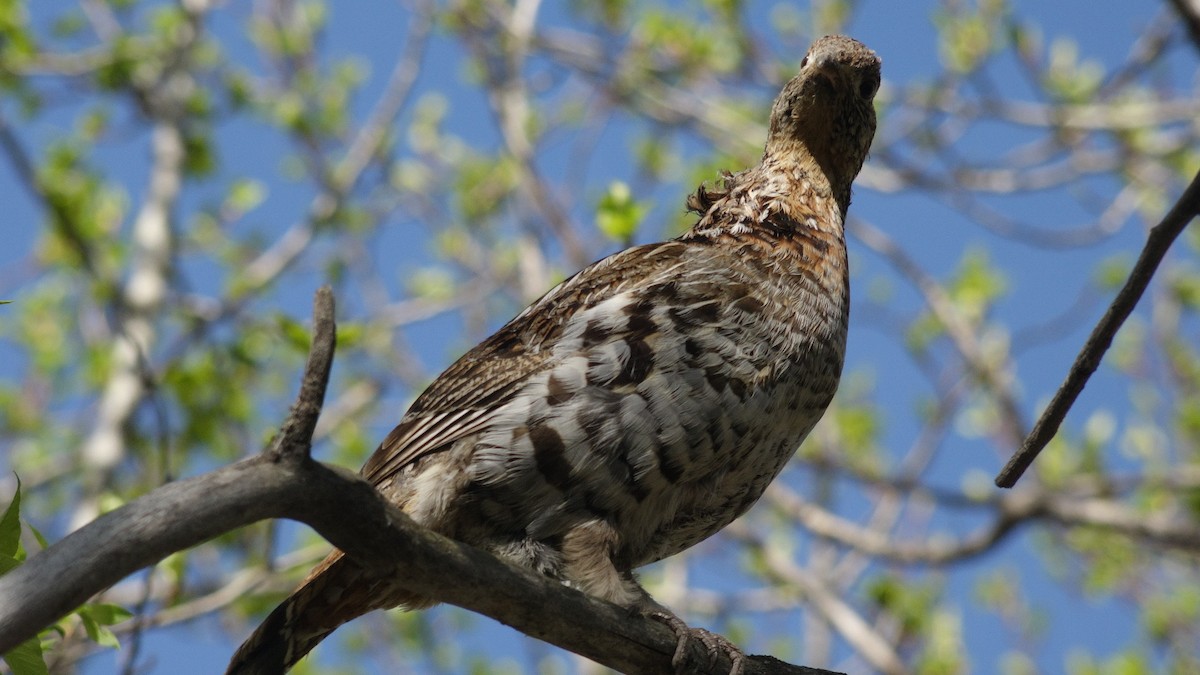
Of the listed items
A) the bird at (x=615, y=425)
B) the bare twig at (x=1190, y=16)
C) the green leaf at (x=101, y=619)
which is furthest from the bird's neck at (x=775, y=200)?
the green leaf at (x=101, y=619)

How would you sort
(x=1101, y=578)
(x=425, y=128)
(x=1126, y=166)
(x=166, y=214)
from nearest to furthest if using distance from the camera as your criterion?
(x=166, y=214), (x=1126, y=166), (x=1101, y=578), (x=425, y=128)

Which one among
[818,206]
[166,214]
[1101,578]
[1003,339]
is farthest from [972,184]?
[166,214]

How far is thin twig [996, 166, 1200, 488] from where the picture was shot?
3.17m

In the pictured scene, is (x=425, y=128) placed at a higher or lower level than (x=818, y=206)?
higher

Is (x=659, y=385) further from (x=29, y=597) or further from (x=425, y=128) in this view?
(x=425, y=128)

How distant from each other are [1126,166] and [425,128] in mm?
7379

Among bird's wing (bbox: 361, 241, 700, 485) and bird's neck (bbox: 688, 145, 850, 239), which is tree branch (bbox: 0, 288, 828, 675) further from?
bird's neck (bbox: 688, 145, 850, 239)

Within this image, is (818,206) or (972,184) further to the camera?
(972,184)

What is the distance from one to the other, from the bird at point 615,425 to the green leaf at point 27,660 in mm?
1146

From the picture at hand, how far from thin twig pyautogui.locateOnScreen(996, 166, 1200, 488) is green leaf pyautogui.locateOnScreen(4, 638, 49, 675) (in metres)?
2.60

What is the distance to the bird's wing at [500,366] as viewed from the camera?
4.34 meters

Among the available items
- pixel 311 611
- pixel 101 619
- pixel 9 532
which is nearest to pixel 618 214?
pixel 311 611

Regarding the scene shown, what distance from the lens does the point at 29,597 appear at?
2.37m

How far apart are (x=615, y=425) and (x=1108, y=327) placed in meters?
1.56
